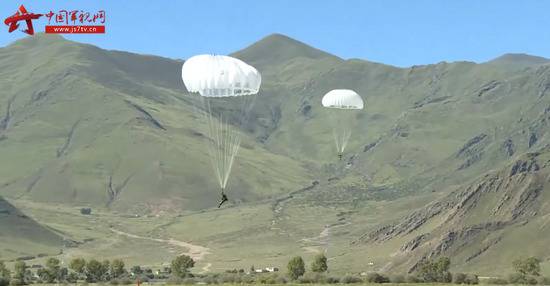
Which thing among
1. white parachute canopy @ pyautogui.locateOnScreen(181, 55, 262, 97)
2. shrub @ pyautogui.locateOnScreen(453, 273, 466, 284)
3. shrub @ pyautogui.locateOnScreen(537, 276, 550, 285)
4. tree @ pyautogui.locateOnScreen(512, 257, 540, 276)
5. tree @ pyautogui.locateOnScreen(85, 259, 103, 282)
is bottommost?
shrub @ pyautogui.locateOnScreen(537, 276, 550, 285)

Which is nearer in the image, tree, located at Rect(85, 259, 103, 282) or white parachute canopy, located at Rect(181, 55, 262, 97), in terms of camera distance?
white parachute canopy, located at Rect(181, 55, 262, 97)

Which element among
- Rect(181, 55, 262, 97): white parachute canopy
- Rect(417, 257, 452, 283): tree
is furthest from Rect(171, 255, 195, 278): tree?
Rect(181, 55, 262, 97): white parachute canopy

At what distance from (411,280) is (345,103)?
33.6 meters

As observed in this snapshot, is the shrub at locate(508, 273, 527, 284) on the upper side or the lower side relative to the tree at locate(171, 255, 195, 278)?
lower

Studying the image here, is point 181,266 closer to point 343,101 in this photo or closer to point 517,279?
point 343,101

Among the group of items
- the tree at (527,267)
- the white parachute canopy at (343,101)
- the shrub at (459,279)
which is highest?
the white parachute canopy at (343,101)

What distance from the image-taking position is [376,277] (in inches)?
5886

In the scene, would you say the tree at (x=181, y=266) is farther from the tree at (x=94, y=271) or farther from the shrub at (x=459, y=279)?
the shrub at (x=459, y=279)

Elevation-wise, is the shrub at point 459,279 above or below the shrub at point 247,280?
below

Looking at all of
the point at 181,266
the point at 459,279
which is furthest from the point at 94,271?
the point at 459,279

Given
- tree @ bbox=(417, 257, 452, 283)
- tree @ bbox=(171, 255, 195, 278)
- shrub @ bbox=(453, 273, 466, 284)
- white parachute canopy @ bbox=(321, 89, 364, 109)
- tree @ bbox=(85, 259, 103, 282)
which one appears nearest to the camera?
shrub @ bbox=(453, 273, 466, 284)

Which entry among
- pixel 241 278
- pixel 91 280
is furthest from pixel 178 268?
pixel 241 278

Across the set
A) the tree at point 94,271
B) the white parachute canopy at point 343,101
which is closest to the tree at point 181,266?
the tree at point 94,271

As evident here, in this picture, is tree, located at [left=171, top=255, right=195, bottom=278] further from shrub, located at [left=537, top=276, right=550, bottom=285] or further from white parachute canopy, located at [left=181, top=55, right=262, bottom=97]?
white parachute canopy, located at [left=181, top=55, right=262, bottom=97]
